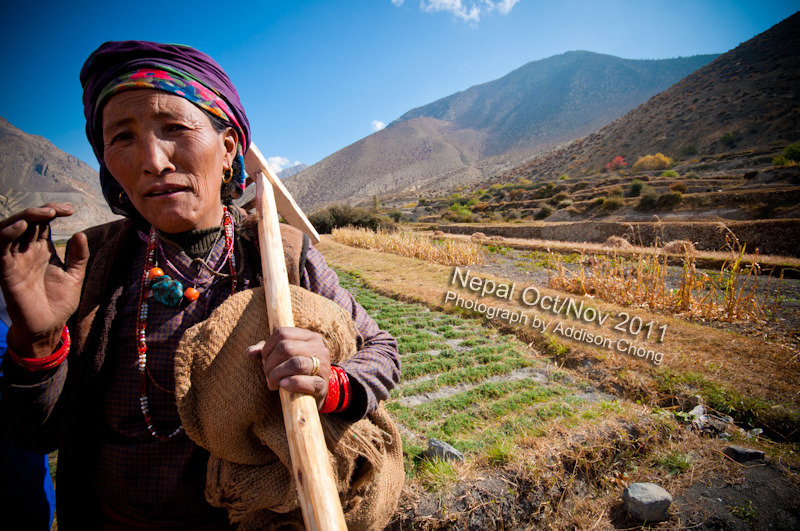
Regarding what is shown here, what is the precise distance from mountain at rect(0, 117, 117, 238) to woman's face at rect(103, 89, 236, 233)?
40432mm

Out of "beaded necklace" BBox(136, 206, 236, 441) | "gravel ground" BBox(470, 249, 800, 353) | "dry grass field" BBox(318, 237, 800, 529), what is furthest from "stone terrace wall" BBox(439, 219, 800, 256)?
"beaded necklace" BBox(136, 206, 236, 441)

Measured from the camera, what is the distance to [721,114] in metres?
38.2

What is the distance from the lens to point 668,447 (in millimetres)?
2834

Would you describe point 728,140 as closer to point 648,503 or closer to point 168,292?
point 648,503

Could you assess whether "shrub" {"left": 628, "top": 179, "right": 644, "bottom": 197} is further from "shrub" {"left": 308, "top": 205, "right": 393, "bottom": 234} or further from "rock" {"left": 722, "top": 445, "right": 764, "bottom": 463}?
"rock" {"left": 722, "top": 445, "right": 764, "bottom": 463}

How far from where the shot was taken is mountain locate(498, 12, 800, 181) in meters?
33.6

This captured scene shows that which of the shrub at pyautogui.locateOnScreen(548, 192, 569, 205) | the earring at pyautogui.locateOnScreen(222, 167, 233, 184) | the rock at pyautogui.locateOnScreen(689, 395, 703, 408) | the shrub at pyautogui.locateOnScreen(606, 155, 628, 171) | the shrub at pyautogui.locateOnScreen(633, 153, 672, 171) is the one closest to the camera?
the earring at pyautogui.locateOnScreen(222, 167, 233, 184)

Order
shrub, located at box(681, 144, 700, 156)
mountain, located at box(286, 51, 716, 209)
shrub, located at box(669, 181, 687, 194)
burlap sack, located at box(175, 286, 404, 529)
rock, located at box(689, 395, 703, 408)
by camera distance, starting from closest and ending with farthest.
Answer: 1. burlap sack, located at box(175, 286, 404, 529)
2. rock, located at box(689, 395, 703, 408)
3. shrub, located at box(669, 181, 687, 194)
4. shrub, located at box(681, 144, 700, 156)
5. mountain, located at box(286, 51, 716, 209)

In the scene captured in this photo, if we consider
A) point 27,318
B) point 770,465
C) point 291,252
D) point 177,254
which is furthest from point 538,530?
point 27,318

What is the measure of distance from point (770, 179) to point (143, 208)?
31.3 metres

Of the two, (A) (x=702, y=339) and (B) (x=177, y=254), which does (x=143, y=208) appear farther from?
(A) (x=702, y=339)

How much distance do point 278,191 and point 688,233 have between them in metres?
19.6

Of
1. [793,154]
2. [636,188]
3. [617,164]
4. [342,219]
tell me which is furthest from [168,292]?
[617,164]

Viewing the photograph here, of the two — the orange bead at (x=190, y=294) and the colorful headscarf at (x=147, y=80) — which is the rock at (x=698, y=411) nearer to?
the orange bead at (x=190, y=294)
